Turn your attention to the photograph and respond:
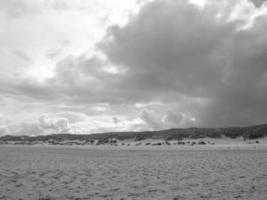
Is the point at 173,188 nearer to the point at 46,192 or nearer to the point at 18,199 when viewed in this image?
the point at 46,192

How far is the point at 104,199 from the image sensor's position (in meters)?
9.59

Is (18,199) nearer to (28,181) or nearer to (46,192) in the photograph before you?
(46,192)

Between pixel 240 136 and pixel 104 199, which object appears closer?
pixel 104 199

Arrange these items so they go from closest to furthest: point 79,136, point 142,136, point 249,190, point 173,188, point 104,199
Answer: point 104,199
point 249,190
point 173,188
point 142,136
point 79,136

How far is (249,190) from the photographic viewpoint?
1063cm

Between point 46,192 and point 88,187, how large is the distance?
1.87 m

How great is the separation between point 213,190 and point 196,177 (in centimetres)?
331

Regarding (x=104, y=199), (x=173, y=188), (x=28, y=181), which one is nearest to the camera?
(x=104, y=199)

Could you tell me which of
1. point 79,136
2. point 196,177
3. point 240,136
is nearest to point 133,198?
point 196,177

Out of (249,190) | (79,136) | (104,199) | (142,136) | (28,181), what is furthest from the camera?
(79,136)

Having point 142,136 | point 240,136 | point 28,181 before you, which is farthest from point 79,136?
point 28,181

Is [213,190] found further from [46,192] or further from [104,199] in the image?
[46,192]

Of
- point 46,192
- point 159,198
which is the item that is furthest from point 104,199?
point 46,192

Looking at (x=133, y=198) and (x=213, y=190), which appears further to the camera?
(x=213, y=190)
